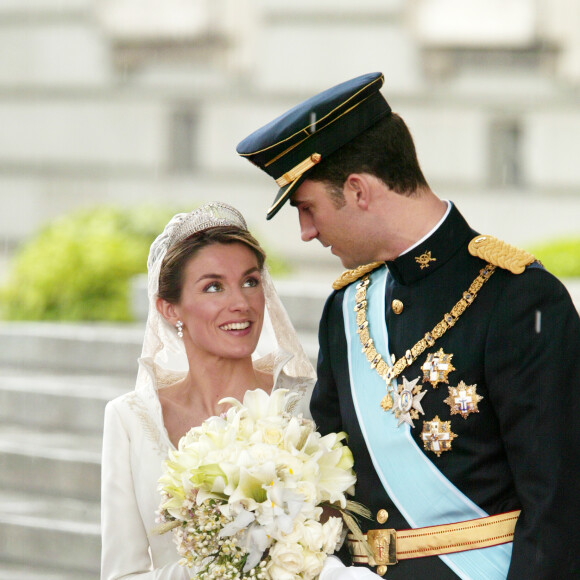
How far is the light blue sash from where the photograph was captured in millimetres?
2287

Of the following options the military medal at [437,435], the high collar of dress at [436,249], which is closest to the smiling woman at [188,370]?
the high collar of dress at [436,249]

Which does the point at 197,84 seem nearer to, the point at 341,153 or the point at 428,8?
the point at 428,8

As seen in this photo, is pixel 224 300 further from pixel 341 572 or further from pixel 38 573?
pixel 38 573

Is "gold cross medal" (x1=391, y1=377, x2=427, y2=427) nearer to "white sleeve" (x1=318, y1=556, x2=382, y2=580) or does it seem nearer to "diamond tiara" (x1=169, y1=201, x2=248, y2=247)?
"white sleeve" (x1=318, y1=556, x2=382, y2=580)

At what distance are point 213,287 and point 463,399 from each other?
0.93 metres

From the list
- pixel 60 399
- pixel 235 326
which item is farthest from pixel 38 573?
pixel 235 326

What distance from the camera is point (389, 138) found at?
7.82 feet

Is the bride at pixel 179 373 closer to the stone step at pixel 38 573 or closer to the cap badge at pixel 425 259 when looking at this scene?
the cap badge at pixel 425 259

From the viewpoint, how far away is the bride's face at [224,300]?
9.57 ft

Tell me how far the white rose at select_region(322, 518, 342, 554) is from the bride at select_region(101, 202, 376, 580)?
1.77ft

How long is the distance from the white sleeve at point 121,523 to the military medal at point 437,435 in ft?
2.56

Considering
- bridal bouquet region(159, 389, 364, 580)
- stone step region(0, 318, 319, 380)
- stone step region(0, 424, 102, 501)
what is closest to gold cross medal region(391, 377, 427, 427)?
bridal bouquet region(159, 389, 364, 580)

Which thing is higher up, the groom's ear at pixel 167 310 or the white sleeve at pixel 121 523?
the groom's ear at pixel 167 310

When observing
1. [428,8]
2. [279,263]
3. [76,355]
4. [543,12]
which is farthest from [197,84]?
[76,355]
